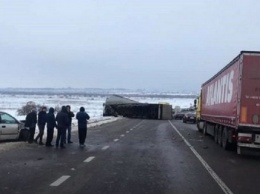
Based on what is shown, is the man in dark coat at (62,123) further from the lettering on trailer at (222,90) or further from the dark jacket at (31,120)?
the lettering on trailer at (222,90)

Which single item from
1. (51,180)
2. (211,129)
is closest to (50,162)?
(51,180)

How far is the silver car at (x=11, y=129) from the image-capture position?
20359mm

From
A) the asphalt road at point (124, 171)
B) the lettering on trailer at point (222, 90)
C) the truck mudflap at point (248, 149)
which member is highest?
the lettering on trailer at point (222, 90)

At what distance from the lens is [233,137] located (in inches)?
719

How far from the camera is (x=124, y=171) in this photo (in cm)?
1259

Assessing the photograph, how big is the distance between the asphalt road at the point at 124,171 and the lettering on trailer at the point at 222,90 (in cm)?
246

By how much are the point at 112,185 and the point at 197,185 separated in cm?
184

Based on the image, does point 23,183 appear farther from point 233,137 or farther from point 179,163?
point 233,137

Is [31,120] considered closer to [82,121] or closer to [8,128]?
[8,128]

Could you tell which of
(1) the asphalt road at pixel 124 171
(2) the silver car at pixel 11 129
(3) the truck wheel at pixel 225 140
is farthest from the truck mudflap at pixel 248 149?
(2) the silver car at pixel 11 129

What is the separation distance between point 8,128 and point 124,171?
370 inches

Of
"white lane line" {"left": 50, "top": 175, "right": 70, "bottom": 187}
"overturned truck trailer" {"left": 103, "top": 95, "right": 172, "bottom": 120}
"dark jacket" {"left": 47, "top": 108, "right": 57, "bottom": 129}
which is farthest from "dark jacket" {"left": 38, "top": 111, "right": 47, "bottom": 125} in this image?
"overturned truck trailer" {"left": 103, "top": 95, "right": 172, "bottom": 120}

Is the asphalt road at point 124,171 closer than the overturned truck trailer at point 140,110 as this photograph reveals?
Yes

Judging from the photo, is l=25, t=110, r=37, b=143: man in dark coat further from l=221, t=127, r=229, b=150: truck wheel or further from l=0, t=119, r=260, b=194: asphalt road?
l=221, t=127, r=229, b=150: truck wheel
